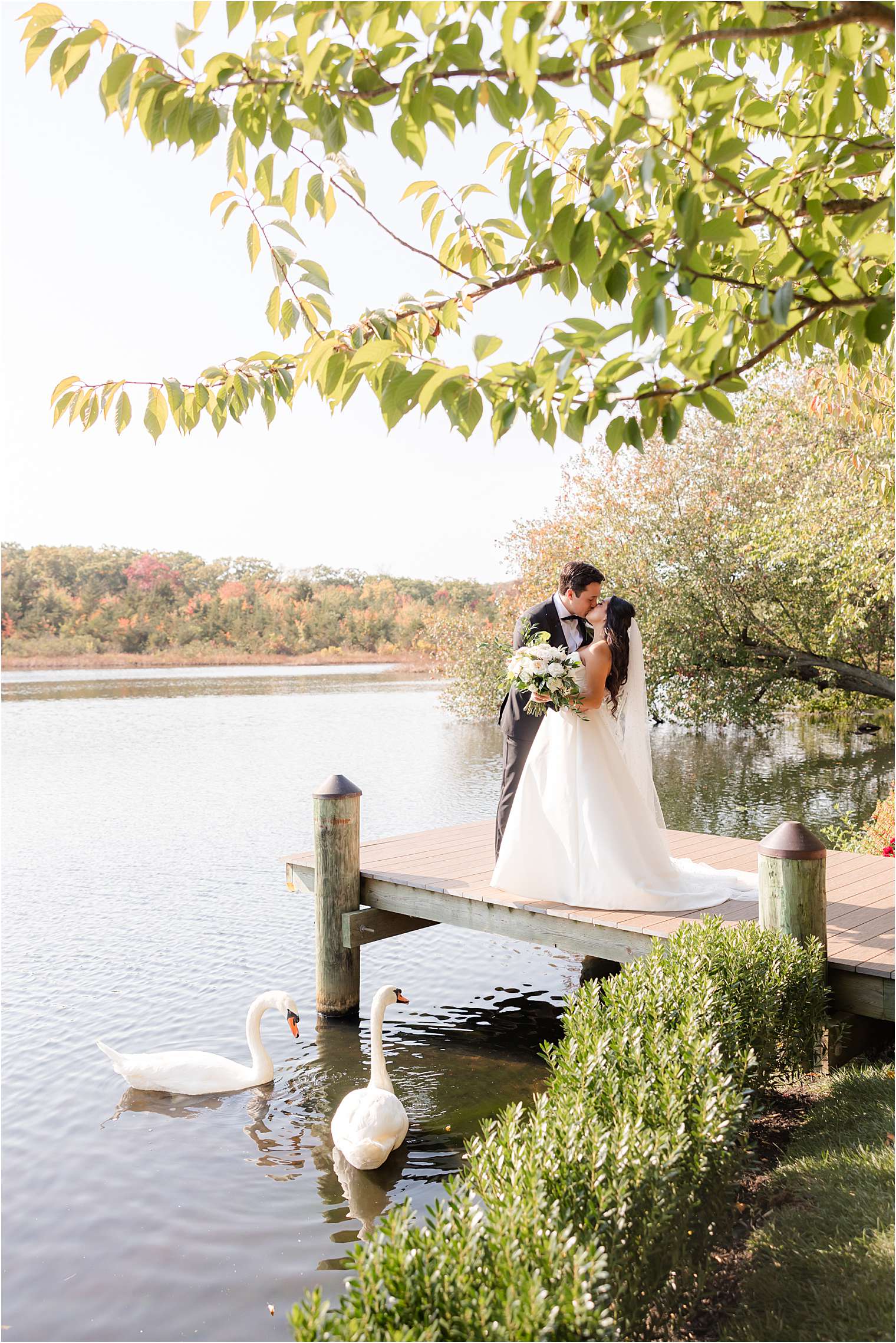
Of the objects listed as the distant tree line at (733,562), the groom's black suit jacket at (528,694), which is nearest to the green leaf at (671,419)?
the groom's black suit jacket at (528,694)

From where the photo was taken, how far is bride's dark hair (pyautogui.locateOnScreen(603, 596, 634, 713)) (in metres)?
6.47

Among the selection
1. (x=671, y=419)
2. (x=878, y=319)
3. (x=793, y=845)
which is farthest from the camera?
(x=793, y=845)

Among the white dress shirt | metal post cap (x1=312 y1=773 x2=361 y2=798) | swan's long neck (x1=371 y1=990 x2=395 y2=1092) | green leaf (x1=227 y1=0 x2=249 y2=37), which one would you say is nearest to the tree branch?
the white dress shirt

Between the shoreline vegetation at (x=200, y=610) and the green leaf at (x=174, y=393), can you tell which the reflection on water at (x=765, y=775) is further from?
the shoreline vegetation at (x=200, y=610)

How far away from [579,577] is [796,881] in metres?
2.47

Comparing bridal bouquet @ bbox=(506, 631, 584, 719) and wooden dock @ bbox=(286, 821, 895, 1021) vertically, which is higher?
bridal bouquet @ bbox=(506, 631, 584, 719)

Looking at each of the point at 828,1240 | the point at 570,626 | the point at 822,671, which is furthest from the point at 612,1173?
the point at 822,671

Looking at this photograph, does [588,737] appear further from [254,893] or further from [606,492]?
[606,492]

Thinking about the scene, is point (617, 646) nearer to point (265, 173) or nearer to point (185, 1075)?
point (185, 1075)

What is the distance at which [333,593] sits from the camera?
5141 centimetres

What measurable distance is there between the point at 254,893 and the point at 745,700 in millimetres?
11205

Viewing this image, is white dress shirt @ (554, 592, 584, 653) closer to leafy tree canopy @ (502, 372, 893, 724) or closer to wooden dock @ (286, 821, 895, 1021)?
wooden dock @ (286, 821, 895, 1021)

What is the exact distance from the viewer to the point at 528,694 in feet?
22.8

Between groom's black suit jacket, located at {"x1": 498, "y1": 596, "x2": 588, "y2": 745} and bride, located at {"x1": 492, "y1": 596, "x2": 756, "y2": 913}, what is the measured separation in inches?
10.1
